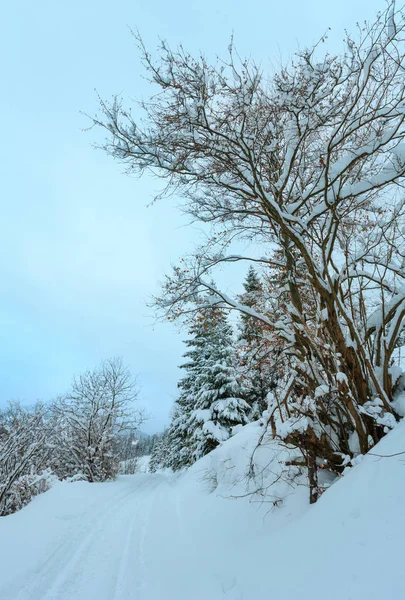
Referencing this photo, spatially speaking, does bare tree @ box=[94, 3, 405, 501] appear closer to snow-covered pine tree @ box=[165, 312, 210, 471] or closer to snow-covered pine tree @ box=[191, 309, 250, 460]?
snow-covered pine tree @ box=[191, 309, 250, 460]

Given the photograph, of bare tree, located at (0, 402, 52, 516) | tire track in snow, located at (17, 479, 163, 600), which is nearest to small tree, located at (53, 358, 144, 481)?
bare tree, located at (0, 402, 52, 516)

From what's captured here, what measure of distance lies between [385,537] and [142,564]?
11.1 feet

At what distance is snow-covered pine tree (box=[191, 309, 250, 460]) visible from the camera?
14.8m

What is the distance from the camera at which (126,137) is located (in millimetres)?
4738

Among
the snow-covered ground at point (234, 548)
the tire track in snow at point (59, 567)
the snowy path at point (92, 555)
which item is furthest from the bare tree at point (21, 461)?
the tire track in snow at point (59, 567)

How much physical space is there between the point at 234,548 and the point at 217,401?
12.1 meters

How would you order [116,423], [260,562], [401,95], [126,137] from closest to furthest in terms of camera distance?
[260,562] < [401,95] < [126,137] < [116,423]

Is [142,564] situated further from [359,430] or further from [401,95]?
[401,95]

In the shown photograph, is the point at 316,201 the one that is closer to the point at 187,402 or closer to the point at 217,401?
the point at 217,401

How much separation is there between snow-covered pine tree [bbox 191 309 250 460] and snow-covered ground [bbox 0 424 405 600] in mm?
8699

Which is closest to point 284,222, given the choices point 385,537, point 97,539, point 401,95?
point 401,95

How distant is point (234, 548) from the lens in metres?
3.53

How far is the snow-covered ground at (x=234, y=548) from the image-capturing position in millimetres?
1929

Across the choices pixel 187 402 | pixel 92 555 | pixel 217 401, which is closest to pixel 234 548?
pixel 92 555
